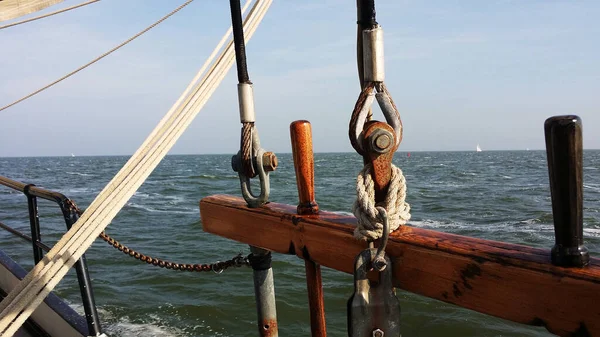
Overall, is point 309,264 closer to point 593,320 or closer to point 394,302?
point 394,302

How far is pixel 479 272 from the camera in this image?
3.01ft

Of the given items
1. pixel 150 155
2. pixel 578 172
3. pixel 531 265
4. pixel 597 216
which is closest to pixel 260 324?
pixel 150 155

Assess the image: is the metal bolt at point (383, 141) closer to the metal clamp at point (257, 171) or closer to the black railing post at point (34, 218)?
the metal clamp at point (257, 171)

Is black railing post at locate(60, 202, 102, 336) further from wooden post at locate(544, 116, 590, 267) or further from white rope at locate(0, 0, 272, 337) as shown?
wooden post at locate(544, 116, 590, 267)

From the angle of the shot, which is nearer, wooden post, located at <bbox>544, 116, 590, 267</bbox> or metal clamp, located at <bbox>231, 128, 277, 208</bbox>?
wooden post, located at <bbox>544, 116, 590, 267</bbox>

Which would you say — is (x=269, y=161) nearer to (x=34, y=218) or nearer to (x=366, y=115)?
(x=366, y=115)

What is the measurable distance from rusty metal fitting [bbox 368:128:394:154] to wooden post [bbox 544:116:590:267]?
29cm

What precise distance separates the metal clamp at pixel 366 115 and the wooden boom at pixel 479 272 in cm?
24

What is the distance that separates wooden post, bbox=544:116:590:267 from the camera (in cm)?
77

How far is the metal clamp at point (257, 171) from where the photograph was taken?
147 centimetres

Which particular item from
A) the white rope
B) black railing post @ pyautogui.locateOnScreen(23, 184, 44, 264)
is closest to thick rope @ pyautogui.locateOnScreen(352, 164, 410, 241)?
the white rope

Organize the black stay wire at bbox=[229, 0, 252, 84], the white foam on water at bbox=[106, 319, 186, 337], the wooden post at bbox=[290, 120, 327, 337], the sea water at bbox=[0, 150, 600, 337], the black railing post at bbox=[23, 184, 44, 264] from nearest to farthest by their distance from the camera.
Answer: the wooden post at bbox=[290, 120, 327, 337] < the black stay wire at bbox=[229, 0, 252, 84] < the black railing post at bbox=[23, 184, 44, 264] < the white foam on water at bbox=[106, 319, 186, 337] < the sea water at bbox=[0, 150, 600, 337]

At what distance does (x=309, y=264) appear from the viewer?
1.42 meters

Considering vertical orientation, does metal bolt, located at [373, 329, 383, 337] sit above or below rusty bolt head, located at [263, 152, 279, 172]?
below
